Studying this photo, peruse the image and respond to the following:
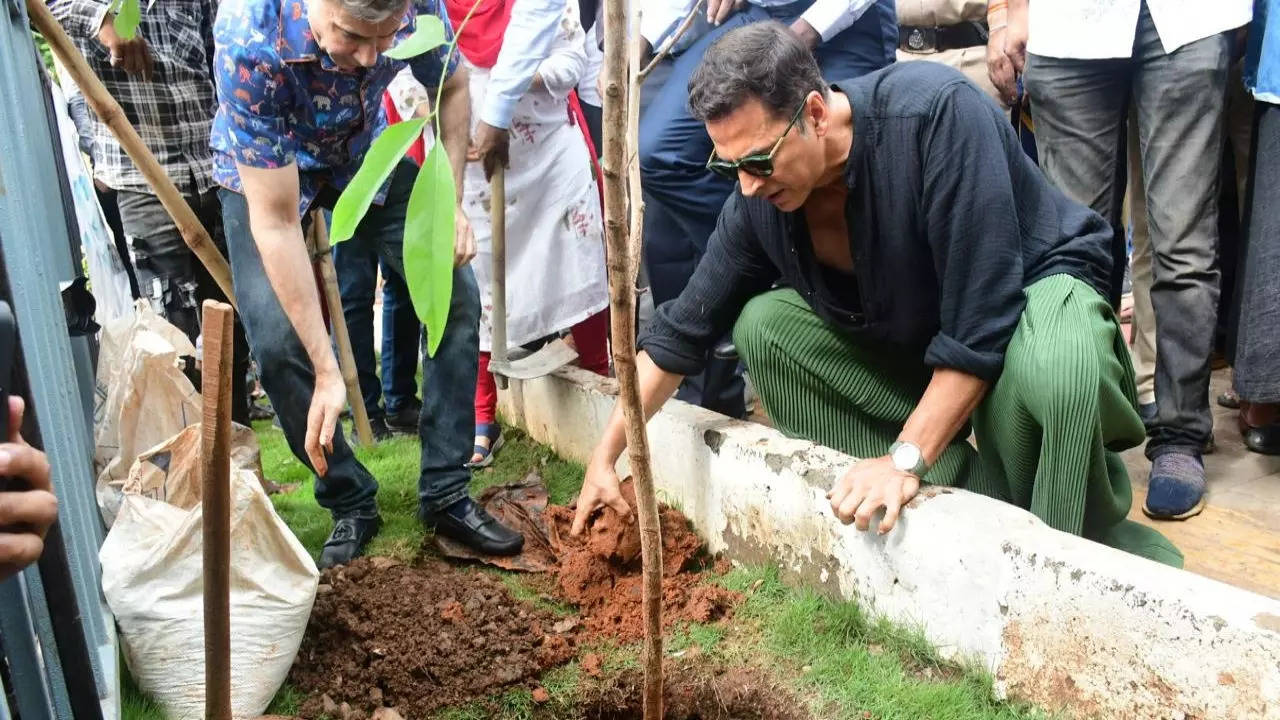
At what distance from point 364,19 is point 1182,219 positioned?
2.37 metres

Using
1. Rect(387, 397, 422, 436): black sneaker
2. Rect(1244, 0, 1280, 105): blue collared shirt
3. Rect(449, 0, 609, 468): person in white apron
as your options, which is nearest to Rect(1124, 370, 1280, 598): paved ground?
Rect(1244, 0, 1280, 105): blue collared shirt

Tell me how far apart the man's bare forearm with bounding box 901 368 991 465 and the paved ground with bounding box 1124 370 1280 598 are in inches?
33.5

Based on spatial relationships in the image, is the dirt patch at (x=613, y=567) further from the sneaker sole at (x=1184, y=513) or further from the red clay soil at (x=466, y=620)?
the sneaker sole at (x=1184, y=513)

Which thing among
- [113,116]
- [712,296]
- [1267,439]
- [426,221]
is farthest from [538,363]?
[426,221]

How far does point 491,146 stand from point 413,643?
198cm

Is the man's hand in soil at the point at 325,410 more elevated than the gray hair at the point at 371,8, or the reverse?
the gray hair at the point at 371,8

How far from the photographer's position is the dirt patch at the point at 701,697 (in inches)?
91.8

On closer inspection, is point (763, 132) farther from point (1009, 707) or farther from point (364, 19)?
point (1009, 707)

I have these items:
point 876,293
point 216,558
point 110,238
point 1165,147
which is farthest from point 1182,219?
→ point 110,238

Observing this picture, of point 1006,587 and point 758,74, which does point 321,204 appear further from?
point 1006,587

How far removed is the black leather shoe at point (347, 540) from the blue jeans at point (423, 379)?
0.04m

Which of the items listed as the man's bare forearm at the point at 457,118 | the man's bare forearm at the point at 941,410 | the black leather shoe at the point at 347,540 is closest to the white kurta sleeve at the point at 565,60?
the man's bare forearm at the point at 457,118

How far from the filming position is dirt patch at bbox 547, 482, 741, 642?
2.70 metres

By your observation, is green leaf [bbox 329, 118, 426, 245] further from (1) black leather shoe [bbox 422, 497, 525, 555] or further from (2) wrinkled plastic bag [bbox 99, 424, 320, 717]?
(1) black leather shoe [bbox 422, 497, 525, 555]
